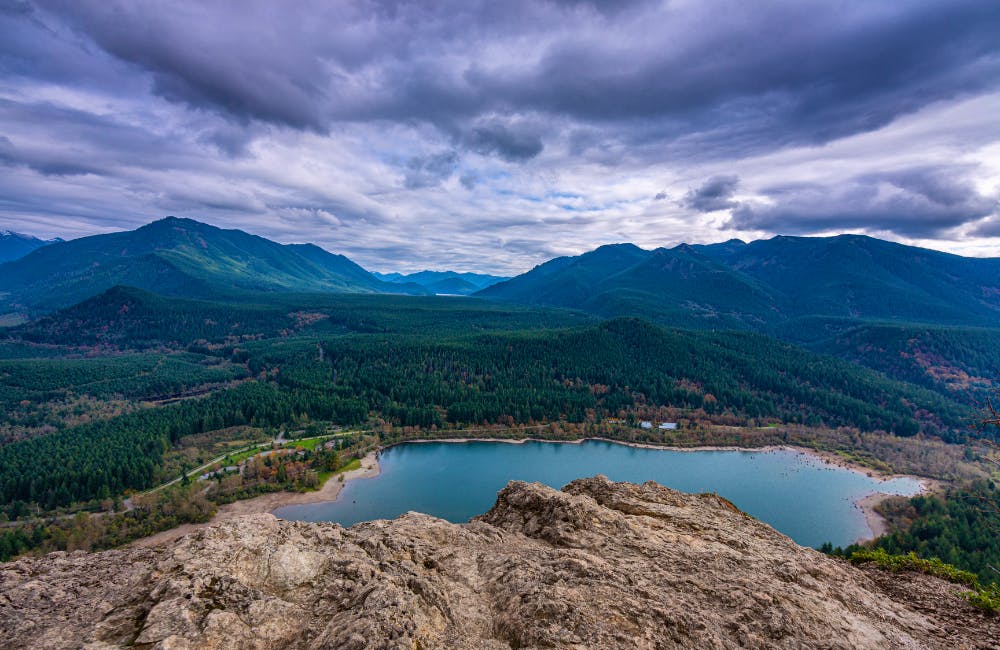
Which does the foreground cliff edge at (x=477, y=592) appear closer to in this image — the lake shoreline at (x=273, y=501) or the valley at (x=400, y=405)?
the lake shoreline at (x=273, y=501)

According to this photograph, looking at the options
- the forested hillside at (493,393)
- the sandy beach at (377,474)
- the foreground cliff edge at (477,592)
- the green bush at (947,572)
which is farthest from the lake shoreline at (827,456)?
the foreground cliff edge at (477,592)

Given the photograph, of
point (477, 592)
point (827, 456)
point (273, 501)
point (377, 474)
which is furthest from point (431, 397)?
point (477, 592)

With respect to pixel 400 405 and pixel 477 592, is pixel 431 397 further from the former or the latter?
pixel 477 592

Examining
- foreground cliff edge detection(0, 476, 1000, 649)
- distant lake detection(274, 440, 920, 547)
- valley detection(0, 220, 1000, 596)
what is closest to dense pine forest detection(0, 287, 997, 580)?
valley detection(0, 220, 1000, 596)

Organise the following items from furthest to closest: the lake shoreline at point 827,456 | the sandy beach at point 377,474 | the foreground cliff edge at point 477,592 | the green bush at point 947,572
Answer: the lake shoreline at point 827,456, the sandy beach at point 377,474, the green bush at point 947,572, the foreground cliff edge at point 477,592

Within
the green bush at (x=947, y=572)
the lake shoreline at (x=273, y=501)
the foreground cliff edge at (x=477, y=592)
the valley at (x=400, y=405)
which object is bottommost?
the lake shoreline at (x=273, y=501)

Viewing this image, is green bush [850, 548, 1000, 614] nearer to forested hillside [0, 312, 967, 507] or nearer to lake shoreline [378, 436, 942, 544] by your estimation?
lake shoreline [378, 436, 942, 544]

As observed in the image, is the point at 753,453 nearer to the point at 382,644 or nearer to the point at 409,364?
the point at 409,364
